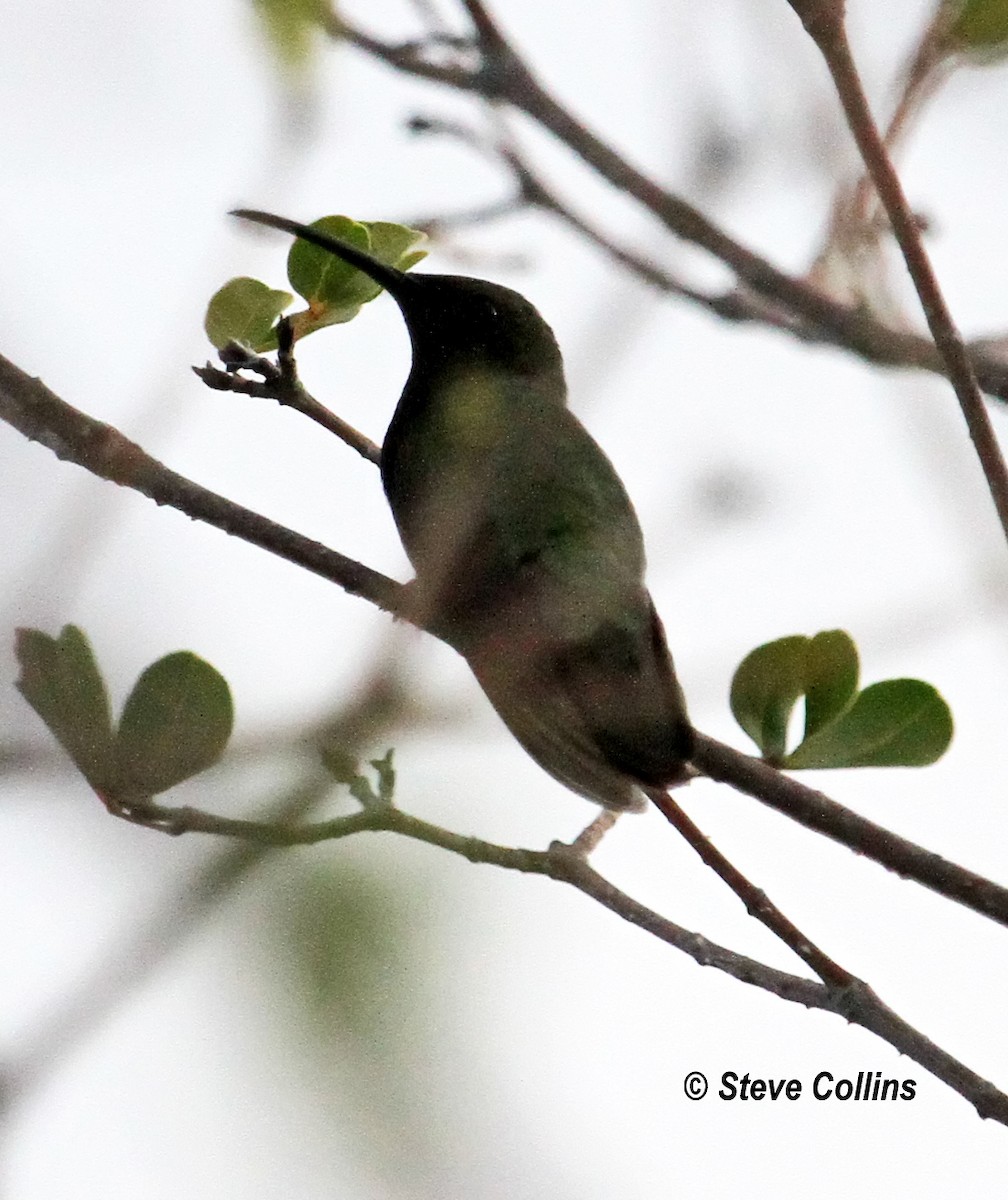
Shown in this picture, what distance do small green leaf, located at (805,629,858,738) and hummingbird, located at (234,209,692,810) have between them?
11.0 inches

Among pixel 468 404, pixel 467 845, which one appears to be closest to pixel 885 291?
pixel 468 404

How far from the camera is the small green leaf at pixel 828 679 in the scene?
312 cm

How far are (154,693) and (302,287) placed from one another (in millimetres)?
1092

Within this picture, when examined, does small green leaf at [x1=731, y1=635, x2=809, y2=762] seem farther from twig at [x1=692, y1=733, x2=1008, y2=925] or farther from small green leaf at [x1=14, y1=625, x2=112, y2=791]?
small green leaf at [x1=14, y1=625, x2=112, y2=791]

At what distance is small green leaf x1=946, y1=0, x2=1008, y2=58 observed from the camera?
3.38 meters

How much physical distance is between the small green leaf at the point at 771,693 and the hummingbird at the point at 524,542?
0.15 m

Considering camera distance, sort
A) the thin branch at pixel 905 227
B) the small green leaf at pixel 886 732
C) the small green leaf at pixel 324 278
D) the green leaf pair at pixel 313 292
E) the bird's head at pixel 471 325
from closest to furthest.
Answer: the thin branch at pixel 905 227
the small green leaf at pixel 886 732
the green leaf pair at pixel 313 292
the small green leaf at pixel 324 278
the bird's head at pixel 471 325

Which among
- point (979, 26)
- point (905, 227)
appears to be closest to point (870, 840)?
point (905, 227)

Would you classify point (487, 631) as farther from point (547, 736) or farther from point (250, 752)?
point (250, 752)

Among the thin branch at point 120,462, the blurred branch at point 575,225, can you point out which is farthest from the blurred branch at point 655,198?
the thin branch at point 120,462

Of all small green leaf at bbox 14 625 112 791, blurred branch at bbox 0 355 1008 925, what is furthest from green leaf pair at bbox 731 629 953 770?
small green leaf at bbox 14 625 112 791

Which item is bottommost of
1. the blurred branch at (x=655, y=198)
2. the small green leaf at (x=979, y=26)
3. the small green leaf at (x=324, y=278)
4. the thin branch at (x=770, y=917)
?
the thin branch at (x=770, y=917)

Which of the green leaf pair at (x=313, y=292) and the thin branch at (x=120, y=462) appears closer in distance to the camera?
the thin branch at (x=120, y=462)

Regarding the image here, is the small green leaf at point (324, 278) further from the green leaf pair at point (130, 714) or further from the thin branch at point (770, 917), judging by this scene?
the thin branch at point (770, 917)
